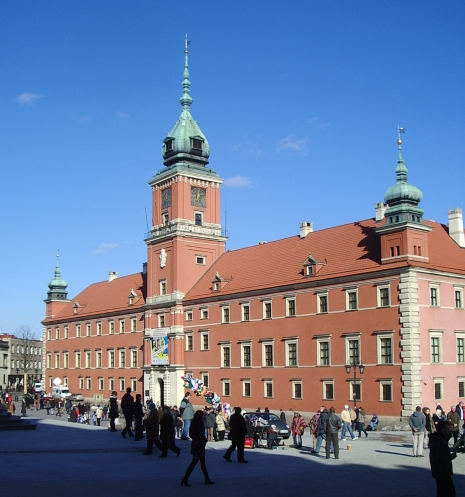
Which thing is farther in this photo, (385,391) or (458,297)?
(458,297)

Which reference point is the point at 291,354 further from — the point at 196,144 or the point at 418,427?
the point at 418,427

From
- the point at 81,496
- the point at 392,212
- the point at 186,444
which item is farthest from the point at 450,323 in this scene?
the point at 81,496

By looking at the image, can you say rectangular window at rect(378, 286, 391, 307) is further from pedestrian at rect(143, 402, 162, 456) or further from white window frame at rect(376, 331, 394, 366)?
pedestrian at rect(143, 402, 162, 456)

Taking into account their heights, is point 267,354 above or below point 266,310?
below

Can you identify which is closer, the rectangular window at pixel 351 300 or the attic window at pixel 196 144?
the rectangular window at pixel 351 300

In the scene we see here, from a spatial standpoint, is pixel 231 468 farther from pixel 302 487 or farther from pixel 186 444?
pixel 186 444

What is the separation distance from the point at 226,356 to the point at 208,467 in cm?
3650

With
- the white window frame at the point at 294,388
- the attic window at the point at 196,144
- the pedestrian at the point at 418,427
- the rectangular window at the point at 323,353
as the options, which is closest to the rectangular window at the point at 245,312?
the white window frame at the point at 294,388

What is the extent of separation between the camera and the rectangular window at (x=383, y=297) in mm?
43794

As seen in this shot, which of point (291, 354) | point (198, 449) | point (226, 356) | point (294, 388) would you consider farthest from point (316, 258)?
point (198, 449)

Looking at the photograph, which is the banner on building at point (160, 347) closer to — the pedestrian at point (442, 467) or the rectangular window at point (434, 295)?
the rectangular window at point (434, 295)

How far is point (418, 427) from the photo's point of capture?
23.4 meters

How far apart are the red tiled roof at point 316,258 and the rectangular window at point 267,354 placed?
4.42m

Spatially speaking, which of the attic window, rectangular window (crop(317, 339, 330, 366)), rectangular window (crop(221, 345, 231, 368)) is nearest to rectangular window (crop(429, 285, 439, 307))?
rectangular window (crop(317, 339, 330, 366))
